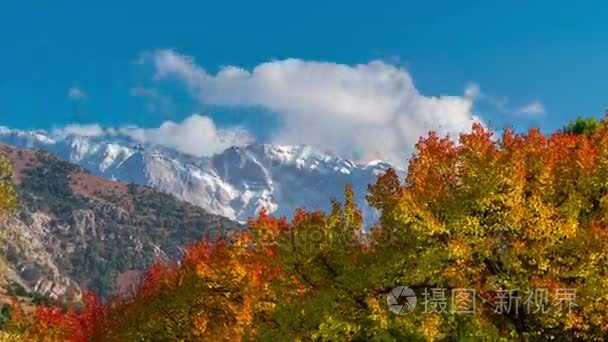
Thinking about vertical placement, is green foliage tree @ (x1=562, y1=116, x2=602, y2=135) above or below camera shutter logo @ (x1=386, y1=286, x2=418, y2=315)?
above

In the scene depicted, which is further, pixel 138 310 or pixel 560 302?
pixel 138 310

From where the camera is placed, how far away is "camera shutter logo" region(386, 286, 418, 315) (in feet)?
110

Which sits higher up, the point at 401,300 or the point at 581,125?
the point at 581,125

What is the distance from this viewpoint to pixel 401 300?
111ft

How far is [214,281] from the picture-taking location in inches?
1980

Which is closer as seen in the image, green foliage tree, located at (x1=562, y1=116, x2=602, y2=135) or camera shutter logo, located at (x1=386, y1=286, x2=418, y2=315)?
camera shutter logo, located at (x1=386, y1=286, x2=418, y2=315)

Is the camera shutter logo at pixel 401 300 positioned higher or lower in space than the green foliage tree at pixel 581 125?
lower

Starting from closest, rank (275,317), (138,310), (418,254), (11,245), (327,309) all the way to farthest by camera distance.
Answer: (418,254), (327,309), (275,317), (11,245), (138,310)

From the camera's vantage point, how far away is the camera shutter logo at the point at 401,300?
33406mm

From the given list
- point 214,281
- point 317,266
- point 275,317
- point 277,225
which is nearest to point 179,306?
point 214,281

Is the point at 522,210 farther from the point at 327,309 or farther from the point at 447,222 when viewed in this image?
the point at 327,309

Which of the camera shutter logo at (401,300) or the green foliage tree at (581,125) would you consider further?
the green foliage tree at (581,125)

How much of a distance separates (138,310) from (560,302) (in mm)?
34013

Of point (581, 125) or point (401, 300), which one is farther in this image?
point (581, 125)
